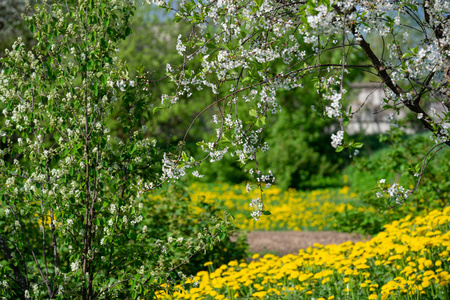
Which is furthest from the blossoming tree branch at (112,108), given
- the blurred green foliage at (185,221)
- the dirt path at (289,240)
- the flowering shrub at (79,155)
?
the dirt path at (289,240)

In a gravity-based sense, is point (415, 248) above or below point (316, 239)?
below

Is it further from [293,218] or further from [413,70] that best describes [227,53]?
[293,218]

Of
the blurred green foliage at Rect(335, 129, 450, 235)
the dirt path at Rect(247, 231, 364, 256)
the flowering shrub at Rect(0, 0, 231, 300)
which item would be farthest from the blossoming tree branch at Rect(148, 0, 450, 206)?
the dirt path at Rect(247, 231, 364, 256)

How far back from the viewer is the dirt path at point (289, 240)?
22.5 ft

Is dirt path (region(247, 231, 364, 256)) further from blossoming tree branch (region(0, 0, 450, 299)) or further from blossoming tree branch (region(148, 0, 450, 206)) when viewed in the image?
blossoming tree branch (region(148, 0, 450, 206))

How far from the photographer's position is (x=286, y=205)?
11281mm

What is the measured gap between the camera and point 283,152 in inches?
516

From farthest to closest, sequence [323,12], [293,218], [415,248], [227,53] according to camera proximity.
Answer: [293,218] → [415,248] → [227,53] → [323,12]

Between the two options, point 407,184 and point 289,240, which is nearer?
point 407,184

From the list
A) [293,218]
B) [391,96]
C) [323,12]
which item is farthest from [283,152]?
[323,12]

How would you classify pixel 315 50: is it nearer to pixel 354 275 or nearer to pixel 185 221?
pixel 354 275

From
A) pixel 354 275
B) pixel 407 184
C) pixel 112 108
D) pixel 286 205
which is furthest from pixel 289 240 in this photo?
pixel 112 108

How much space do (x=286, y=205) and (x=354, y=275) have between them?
6.81 metres

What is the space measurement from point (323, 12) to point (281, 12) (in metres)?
0.95
